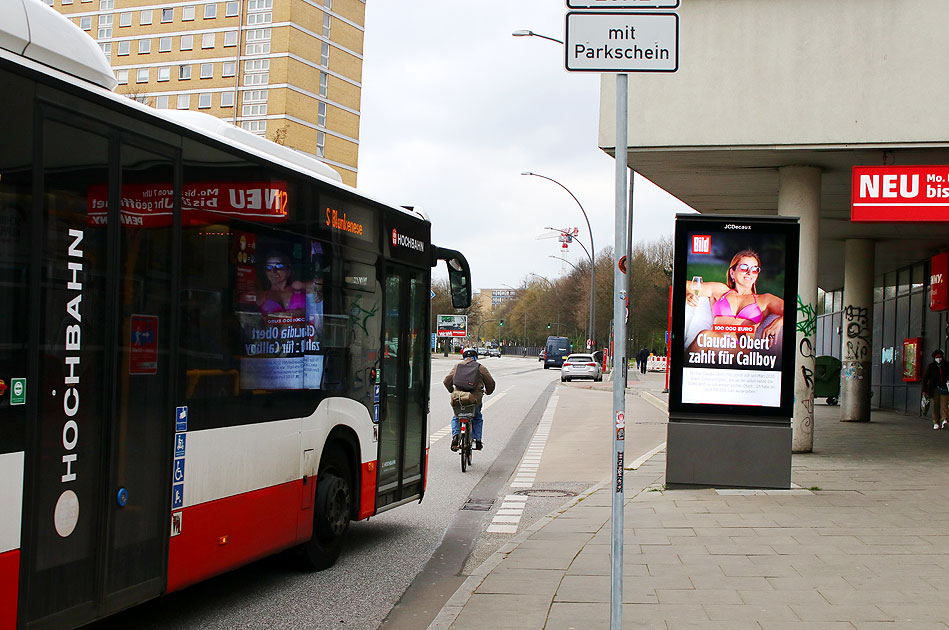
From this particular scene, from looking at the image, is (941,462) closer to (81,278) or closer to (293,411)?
(293,411)

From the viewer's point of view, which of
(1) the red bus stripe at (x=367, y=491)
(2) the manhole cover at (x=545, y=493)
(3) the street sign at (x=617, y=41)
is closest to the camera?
(3) the street sign at (x=617, y=41)

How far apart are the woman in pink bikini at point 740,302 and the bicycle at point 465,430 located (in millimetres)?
3957

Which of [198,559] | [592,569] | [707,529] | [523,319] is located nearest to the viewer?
[198,559]

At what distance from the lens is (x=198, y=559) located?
5891mm

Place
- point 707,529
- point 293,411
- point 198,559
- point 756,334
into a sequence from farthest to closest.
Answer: point 756,334
point 707,529
point 293,411
point 198,559

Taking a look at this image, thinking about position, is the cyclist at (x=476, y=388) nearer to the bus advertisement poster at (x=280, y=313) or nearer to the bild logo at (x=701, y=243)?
the bild logo at (x=701, y=243)

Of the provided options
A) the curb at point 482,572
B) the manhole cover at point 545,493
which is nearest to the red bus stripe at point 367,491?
the curb at point 482,572

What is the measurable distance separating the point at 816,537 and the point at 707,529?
96 centimetres

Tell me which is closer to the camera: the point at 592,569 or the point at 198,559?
the point at 198,559

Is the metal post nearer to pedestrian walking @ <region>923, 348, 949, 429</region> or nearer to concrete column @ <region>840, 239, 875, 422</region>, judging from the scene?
pedestrian walking @ <region>923, 348, 949, 429</region>

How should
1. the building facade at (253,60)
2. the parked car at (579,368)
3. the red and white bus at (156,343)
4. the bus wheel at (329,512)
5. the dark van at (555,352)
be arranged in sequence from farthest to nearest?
the building facade at (253,60), the dark van at (555,352), the parked car at (579,368), the bus wheel at (329,512), the red and white bus at (156,343)

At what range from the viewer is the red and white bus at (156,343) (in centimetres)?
447

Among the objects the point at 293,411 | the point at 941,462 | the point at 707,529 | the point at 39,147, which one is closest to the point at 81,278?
the point at 39,147

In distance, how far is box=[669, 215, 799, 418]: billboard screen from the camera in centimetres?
1190
